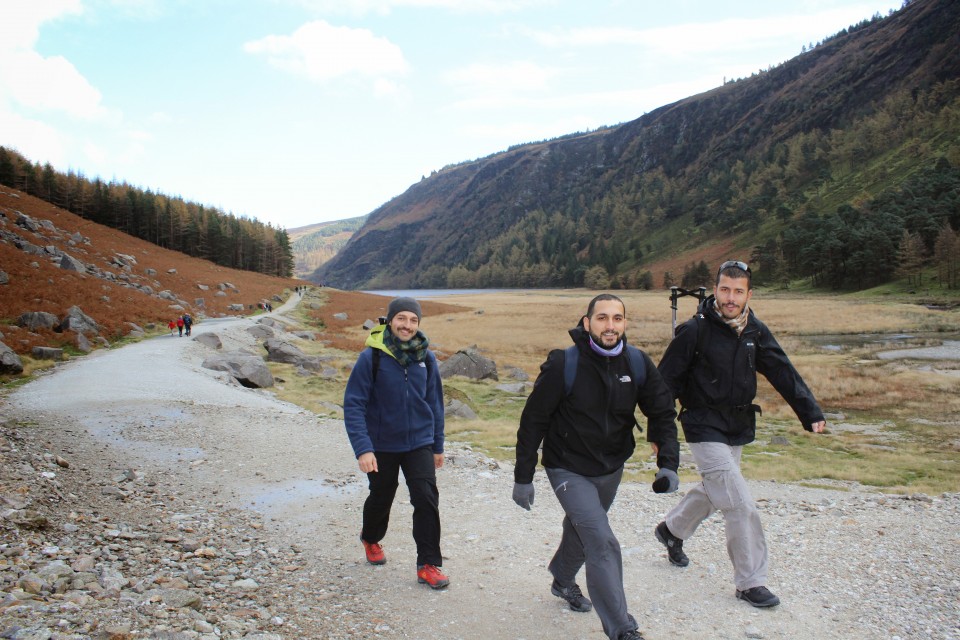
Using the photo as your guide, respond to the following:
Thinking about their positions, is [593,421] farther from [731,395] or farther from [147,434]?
[147,434]

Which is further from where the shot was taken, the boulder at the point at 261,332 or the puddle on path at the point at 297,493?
the boulder at the point at 261,332

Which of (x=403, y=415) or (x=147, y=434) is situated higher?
(x=403, y=415)

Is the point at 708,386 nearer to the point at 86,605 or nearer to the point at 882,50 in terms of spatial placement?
the point at 86,605

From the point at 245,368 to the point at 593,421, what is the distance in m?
19.5

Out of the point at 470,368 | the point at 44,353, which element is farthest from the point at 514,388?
the point at 44,353

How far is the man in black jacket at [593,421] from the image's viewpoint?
419 cm

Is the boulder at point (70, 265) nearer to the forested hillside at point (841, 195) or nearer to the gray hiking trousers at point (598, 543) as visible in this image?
the gray hiking trousers at point (598, 543)

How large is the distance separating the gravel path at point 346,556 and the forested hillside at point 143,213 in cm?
9433

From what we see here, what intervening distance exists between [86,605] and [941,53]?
722 ft

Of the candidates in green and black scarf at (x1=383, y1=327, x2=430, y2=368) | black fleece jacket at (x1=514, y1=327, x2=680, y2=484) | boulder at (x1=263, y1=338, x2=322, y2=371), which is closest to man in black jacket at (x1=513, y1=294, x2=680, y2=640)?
black fleece jacket at (x1=514, y1=327, x2=680, y2=484)

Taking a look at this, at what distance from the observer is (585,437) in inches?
166

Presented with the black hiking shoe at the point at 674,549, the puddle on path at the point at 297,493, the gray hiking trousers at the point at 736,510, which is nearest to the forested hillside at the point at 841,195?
the black hiking shoe at the point at 674,549

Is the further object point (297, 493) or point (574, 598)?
Answer: point (297, 493)

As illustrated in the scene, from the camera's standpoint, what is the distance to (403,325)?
5016 millimetres
